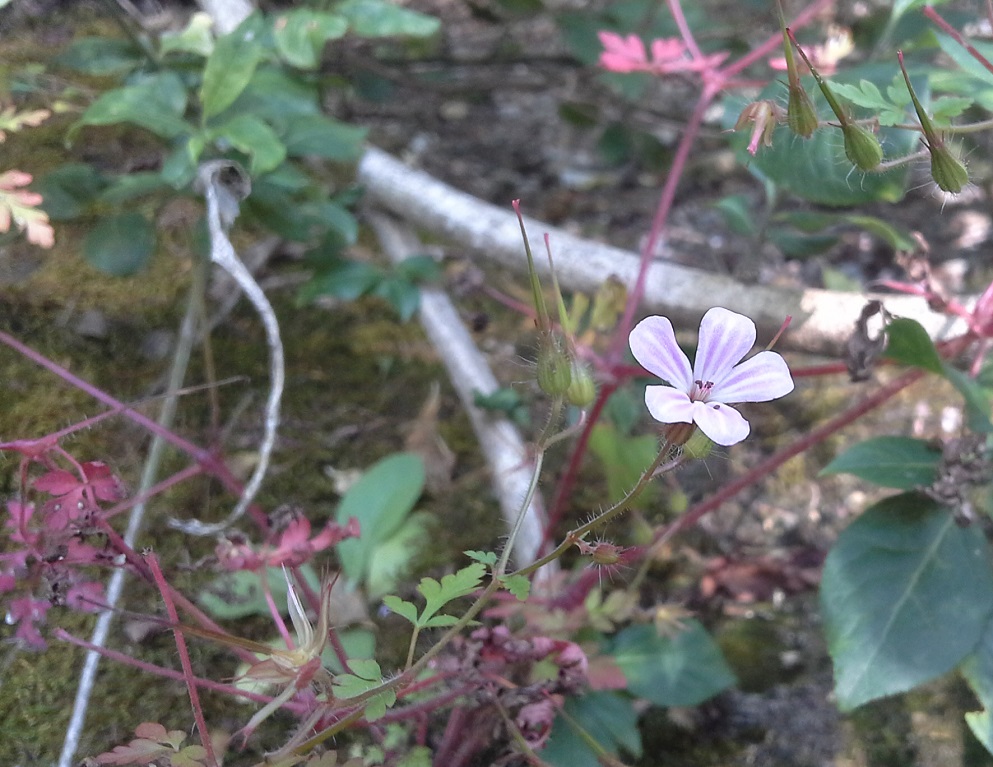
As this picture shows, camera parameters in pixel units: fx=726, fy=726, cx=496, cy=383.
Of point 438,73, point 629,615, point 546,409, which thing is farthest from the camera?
point 438,73

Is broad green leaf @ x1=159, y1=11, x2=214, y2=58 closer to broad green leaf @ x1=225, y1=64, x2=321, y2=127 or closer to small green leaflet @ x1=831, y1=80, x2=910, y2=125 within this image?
broad green leaf @ x1=225, y1=64, x2=321, y2=127

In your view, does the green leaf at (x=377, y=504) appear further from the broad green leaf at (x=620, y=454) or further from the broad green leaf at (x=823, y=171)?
the broad green leaf at (x=823, y=171)

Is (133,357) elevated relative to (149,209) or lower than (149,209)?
lower

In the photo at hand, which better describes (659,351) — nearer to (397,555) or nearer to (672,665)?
(672,665)

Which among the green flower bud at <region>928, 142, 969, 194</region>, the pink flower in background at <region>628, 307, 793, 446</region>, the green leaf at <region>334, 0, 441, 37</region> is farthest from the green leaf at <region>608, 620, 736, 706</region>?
the green leaf at <region>334, 0, 441, 37</region>

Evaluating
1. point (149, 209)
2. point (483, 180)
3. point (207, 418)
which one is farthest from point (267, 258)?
point (483, 180)

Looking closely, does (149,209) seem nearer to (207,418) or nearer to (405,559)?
(207,418)

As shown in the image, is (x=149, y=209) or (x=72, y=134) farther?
(x=149, y=209)

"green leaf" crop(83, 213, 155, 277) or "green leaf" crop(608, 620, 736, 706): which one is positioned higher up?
"green leaf" crop(83, 213, 155, 277)
